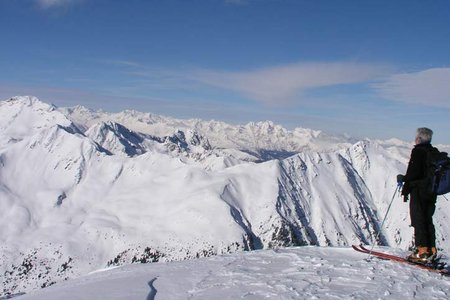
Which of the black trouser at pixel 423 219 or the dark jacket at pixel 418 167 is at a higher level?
the dark jacket at pixel 418 167

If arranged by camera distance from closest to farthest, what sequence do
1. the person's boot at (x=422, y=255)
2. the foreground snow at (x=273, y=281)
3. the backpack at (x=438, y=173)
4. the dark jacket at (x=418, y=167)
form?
the foreground snow at (x=273, y=281)
the backpack at (x=438, y=173)
the dark jacket at (x=418, y=167)
the person's boot at (x=422, y=255)

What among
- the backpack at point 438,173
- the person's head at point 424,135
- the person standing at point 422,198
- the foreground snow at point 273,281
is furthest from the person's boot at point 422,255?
the person's head at point 424,135

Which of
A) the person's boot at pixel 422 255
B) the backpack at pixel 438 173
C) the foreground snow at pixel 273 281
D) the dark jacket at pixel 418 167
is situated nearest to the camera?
the foreground snow at pixel 273 281

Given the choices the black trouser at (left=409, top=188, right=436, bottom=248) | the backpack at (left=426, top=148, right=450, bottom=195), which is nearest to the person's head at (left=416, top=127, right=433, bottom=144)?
the backpack at (left=426, top=148, right=450, bottom=195)

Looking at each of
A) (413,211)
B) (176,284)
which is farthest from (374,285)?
(176,284)

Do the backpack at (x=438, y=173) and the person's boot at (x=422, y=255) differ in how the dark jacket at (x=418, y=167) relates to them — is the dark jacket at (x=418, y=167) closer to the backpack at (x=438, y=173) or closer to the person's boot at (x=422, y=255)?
the backpack at (x=438, y=173)

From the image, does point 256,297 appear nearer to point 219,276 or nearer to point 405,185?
point 219,276

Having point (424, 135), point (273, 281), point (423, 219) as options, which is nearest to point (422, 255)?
point (423, 219)

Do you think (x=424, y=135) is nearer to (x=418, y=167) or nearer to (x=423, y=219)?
(x=418, y=167)
